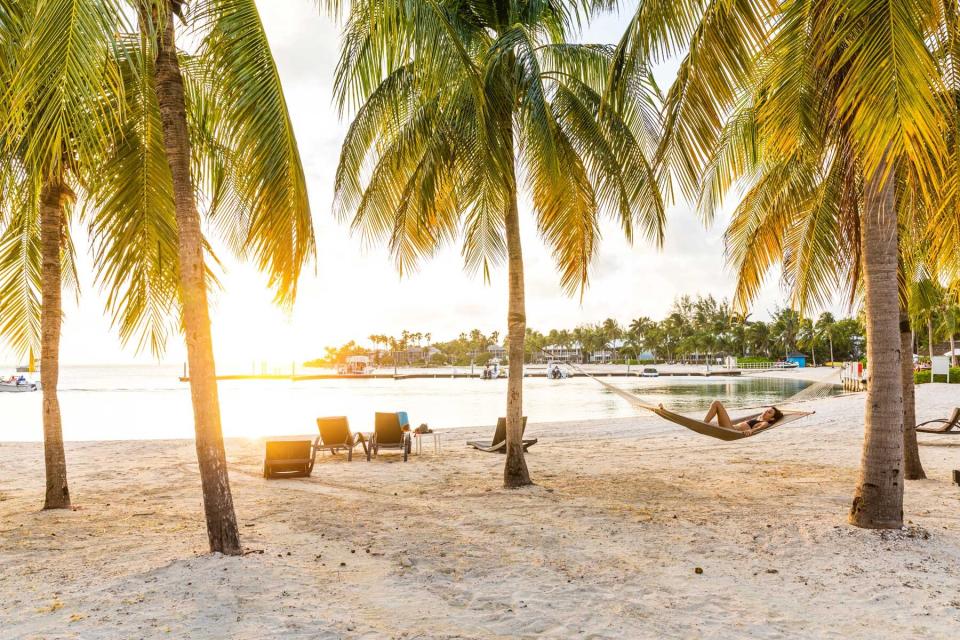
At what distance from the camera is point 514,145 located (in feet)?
22.5

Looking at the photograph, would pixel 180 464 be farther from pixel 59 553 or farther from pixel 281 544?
pixel 281 544

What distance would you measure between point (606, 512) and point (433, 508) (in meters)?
1.74

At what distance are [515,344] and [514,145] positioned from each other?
2.36m

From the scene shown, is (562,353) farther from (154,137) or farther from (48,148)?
(48,148)

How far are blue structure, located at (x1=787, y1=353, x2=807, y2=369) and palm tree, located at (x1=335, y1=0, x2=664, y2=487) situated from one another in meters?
77.8

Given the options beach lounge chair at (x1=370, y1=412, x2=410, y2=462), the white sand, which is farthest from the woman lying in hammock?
beach lounge chair at (x1=370, y1=412, x2=410, y2=462)

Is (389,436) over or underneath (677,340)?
underneath

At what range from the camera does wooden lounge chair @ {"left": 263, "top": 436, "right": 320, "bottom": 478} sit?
24.5ft

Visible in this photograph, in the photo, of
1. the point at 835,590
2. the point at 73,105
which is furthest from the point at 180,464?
the point at 835,590

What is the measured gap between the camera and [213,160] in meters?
6.07

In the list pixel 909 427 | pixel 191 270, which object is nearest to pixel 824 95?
pixel 909 427

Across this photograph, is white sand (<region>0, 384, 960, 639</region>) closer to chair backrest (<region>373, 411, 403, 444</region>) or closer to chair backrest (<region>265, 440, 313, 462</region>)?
chair backrest (<region>265, 440, 313, 462</region>)

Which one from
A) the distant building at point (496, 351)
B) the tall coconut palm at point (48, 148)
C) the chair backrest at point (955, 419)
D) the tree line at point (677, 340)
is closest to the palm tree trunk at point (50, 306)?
the tall coconut palm at point (48, 148)

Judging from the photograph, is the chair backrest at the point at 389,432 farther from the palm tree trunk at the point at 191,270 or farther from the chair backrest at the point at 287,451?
the palm tree trunk at the point at 191,270
